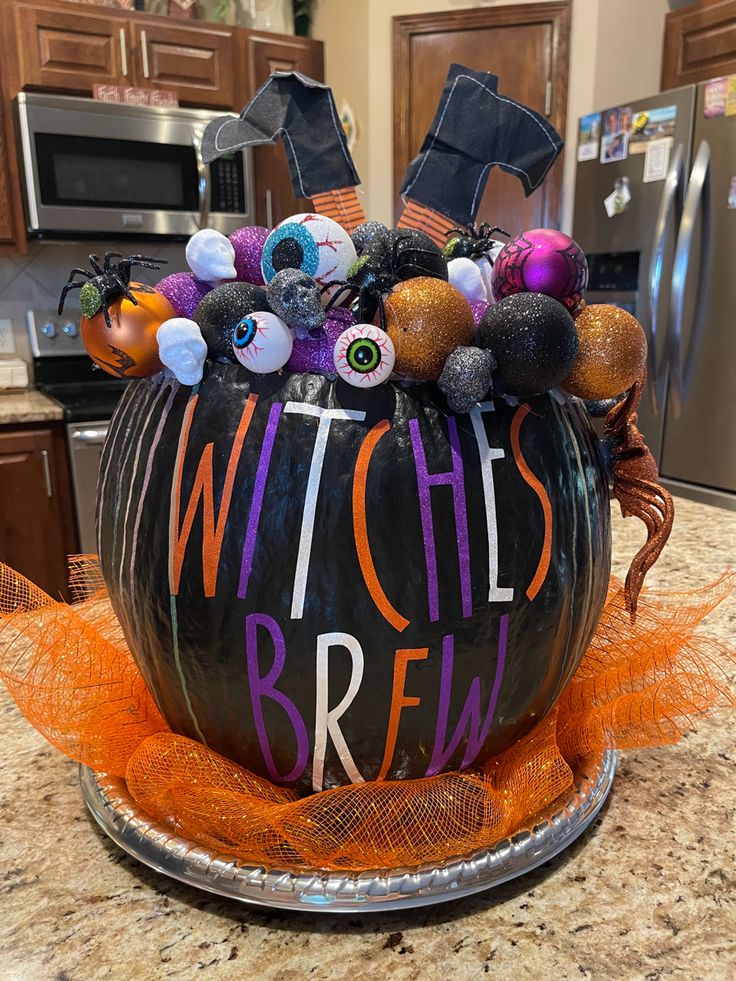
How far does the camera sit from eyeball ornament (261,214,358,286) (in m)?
0.45

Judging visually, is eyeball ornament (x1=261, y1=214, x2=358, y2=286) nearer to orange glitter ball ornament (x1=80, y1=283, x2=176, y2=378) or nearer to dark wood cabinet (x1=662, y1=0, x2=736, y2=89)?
orange glitter ball ornament (x1=80, y1=283, x2=176, y2=378)

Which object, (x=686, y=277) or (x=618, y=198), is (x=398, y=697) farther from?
(x=618, y=198)

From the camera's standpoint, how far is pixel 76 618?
2.22 feet

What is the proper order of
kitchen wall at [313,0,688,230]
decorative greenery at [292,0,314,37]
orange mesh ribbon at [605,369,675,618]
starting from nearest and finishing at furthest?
orange mesh ribbon at [605,369,675,618]
kitchen wall at [313,0,688,230]
decorative greenery at [292,0,314,37]

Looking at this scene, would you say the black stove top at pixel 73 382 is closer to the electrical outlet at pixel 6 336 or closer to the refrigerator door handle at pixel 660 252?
the electrical outlet at pixel 6 336

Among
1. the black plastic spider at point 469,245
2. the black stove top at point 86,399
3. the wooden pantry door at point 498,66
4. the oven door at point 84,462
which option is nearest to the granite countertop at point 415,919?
the black plastic spider at point 469,245

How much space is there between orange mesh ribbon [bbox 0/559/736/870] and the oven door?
1.62m

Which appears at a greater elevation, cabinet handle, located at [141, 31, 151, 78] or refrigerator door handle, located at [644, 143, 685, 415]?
cabinet handle, located at [141, 31, 151, 78]

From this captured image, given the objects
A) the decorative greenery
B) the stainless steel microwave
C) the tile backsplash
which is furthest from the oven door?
the decorative greenery

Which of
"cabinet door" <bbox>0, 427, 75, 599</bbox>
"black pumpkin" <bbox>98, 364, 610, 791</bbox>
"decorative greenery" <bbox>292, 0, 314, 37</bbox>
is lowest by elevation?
"cabinet door" <bbox>0, 427, 75, 599</bbox>

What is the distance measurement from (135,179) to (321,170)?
233 cm

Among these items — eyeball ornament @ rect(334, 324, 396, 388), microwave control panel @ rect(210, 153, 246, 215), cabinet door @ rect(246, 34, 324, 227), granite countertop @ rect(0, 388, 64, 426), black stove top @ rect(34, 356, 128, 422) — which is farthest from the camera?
cabinet door @ rect(246, 34, 324, 227)

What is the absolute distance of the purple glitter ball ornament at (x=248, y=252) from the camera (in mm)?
510

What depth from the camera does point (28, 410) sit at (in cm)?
226
